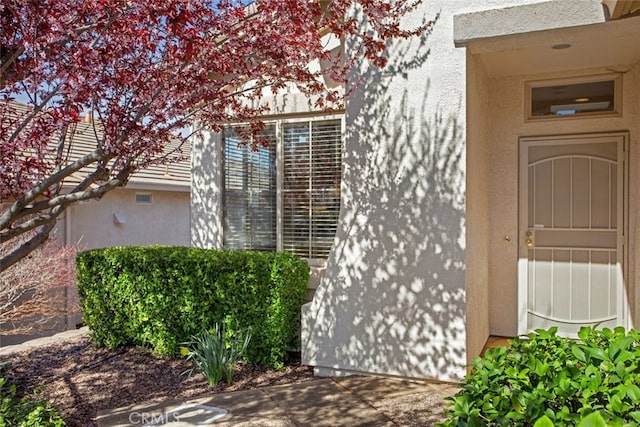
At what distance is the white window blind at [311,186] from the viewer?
253 inches

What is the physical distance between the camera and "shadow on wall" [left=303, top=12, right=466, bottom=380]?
16.1 feet

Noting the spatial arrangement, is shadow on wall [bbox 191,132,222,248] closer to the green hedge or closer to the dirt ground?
the green hedge

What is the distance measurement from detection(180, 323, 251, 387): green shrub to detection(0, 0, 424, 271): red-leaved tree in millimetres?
2204

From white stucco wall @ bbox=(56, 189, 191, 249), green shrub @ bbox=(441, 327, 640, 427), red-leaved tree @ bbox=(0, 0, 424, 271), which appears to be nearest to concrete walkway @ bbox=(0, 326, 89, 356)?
white stucco wall @ bbox=(56, 189, 191, 249)

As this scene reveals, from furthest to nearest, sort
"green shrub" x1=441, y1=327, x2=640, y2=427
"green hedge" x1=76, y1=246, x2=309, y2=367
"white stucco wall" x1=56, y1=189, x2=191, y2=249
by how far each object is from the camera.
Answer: "white stucco wall" x1=56, y1=189, x2=191, y2=249
"green hedge" x1=76, y1=246, x2=309, y2=367
"green shrub" x1=441, y1=327, x2=640, y2=427

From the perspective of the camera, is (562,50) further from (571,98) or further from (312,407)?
(312,407)

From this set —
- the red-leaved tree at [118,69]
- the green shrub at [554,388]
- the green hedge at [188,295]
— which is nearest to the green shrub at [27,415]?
the red-leaved tree at [118,69]

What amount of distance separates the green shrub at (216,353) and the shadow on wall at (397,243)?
842 mm

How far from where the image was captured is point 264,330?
5.79m

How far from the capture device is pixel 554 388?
204cm

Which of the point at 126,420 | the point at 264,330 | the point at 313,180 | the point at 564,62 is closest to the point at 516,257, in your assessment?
the point at 564,62

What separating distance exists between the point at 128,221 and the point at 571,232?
964 cm

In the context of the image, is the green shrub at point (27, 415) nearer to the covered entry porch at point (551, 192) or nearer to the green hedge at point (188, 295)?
the green hedge at point (188, 295)

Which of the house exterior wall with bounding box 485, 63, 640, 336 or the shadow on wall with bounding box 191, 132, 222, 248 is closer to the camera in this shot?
the house exterior wall with bounding box 485, 63, 640, 336
